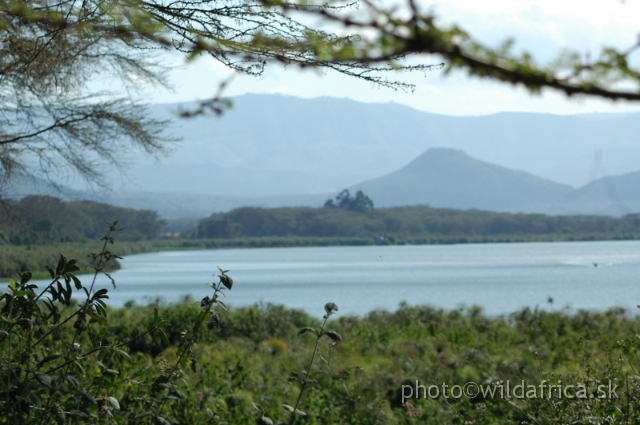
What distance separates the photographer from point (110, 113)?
8586mm

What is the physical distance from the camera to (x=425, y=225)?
243ft

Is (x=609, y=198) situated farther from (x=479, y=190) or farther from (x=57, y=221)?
(x=57, y=221)

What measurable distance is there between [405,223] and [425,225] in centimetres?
250

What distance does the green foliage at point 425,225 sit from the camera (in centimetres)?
6831

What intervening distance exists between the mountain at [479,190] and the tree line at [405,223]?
8125 cm

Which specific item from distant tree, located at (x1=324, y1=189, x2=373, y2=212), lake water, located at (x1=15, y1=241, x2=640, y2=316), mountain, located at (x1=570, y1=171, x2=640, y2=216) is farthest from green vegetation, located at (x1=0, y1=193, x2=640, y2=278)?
mountain, located at (x1=570, y1=171, x2=640, y2=216)

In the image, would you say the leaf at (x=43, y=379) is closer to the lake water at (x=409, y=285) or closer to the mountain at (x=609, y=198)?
the lake water at (x=409, y=285)

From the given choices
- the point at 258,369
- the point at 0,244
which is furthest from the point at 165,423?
the point at 0,244

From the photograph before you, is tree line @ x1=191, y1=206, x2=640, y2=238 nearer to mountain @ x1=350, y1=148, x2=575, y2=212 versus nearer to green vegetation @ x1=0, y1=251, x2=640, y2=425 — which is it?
green vegetation @ x1=0, y1=251, x2=640, y2=425

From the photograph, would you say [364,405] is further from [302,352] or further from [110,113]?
[110,113]

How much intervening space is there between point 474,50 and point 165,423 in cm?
195

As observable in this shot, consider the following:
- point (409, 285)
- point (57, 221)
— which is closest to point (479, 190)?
point (409, 285)

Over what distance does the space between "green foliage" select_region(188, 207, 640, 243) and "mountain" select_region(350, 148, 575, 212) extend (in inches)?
3203

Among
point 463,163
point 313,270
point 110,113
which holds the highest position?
point 463,163
